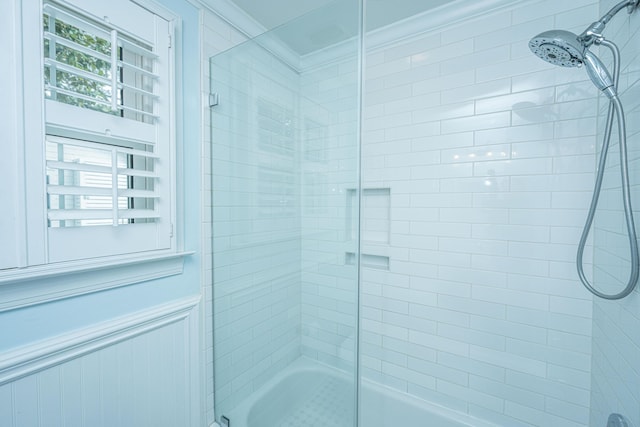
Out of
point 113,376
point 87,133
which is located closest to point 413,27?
point 87,133

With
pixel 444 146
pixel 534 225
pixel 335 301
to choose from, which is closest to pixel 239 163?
pixel 335 301

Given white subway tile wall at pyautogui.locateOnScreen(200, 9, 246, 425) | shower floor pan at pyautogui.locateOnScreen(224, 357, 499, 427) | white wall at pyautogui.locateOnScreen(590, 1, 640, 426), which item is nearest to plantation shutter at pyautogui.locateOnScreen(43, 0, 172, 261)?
white subway tile wall at pyautogui.locateOnScreen(200, 9, 246, 425)

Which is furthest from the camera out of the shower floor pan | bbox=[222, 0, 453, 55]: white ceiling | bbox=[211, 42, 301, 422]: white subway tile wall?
bbox=[211, 42, 301, 422]: white subway tile wall

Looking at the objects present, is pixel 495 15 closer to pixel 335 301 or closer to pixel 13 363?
pixel 335 301

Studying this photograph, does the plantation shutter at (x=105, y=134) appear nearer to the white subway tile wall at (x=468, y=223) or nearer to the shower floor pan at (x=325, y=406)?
the white subway tile wall at (x=468, y=223)

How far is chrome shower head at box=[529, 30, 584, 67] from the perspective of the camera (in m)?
0.92

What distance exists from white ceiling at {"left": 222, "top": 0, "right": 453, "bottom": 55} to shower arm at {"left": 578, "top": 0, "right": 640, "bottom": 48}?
31.3 inches

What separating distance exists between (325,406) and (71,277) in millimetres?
1169

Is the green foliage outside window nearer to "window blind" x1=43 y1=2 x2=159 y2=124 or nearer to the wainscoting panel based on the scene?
"window blind" x1=43 y1=2 x2=159 y2=124

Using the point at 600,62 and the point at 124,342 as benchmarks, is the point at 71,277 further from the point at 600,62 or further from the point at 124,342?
the point at 600,62

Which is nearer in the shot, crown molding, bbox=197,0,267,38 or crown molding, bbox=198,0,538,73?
crown molding, bbox=198,0,538,73

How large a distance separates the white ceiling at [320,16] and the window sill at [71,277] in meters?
1.15

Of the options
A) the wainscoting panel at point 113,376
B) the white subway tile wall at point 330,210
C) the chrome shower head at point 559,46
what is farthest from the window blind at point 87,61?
the chrome shower head at point 559,46

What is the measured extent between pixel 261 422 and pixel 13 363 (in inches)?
42.9
